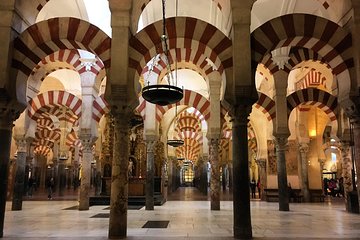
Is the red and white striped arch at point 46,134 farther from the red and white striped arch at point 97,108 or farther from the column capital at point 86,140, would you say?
the column capital at point 86,140

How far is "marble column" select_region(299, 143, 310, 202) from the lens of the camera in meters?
12.0

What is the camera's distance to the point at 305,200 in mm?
11914

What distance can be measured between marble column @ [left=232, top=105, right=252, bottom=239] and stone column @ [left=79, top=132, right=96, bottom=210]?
505 cm

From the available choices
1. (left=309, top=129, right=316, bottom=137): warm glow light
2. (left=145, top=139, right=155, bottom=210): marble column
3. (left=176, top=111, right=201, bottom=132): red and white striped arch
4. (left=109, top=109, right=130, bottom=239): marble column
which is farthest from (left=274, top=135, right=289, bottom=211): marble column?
(left=176, top=111, right=201, bottom=132): red and white striped arch

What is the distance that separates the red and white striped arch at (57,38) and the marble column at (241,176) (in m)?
2.27

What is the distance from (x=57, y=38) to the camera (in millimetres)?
5590

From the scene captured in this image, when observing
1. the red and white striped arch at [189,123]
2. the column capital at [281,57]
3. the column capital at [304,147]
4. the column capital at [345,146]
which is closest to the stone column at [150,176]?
the column capital at [281,57]

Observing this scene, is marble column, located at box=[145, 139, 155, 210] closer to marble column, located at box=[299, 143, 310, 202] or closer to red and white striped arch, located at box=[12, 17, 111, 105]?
red and white striped arch, located at box=[12, 17, 111, 105]

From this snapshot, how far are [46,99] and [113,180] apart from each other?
6648mm

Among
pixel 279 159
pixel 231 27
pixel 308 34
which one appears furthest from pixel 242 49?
pixel 279 159

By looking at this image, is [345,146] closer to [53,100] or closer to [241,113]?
[241,113]

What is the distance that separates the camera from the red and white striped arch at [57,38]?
5449mm

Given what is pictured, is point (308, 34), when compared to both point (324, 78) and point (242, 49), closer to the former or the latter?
point (242, 49)

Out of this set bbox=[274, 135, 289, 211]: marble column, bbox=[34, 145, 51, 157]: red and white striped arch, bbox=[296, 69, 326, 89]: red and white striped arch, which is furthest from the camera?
bbox=[34, 145, 51, 157]: red and white striped arch
